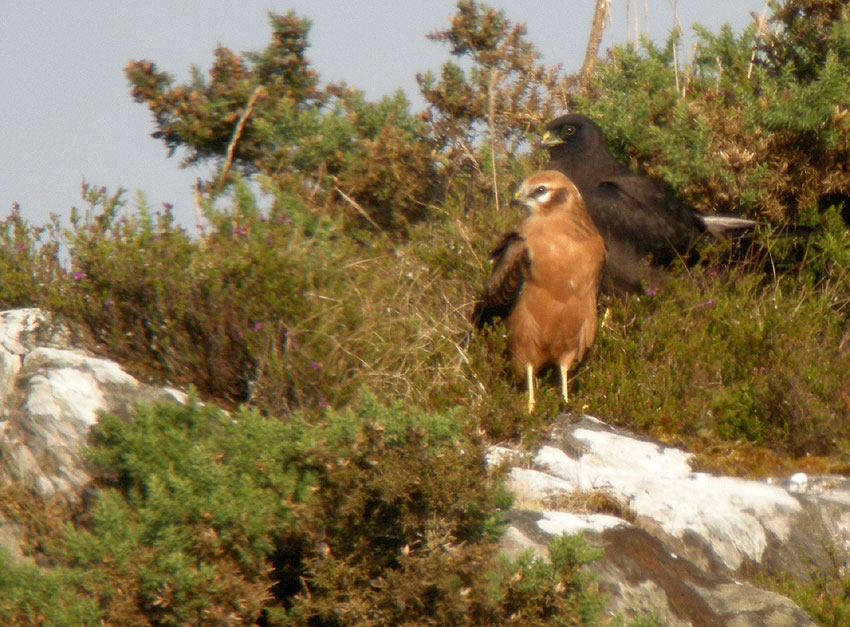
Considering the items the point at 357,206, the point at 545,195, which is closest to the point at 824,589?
the point at 545,195

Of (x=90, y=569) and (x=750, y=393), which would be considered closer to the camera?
(x=90, y=569)

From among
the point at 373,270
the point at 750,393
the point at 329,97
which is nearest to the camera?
the point at 750,393

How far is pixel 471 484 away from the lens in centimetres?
407

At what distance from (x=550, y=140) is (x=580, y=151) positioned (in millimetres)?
280

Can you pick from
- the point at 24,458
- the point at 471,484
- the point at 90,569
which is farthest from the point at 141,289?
the point at 471,484

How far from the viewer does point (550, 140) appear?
884 centimetres

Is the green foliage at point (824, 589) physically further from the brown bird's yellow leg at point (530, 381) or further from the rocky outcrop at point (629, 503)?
the brown bird's yellow leg at point (530, 381)

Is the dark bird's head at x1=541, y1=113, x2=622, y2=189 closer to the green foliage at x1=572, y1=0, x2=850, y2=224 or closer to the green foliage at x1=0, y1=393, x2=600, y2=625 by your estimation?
the green foliage at x1=572, y1=0, x2=850, y2=224

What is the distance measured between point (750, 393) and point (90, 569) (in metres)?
4.11

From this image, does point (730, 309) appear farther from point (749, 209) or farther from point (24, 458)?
point (24, 458)

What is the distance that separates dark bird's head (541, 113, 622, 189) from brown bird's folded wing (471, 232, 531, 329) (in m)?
1.24

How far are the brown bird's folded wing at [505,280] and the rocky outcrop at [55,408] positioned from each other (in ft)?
7.93

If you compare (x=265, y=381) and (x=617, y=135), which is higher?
(x=617, y=135)

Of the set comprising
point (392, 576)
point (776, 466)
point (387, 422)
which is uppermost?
point (387, 422)
